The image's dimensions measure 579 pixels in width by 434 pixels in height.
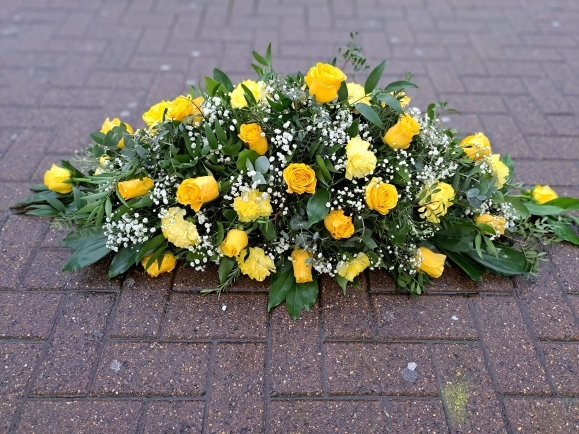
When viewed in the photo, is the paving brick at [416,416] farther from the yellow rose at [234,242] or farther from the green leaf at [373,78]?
the green leaf at [373,78]

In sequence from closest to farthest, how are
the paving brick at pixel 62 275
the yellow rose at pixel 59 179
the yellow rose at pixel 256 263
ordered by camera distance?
1. the yellow rose at pixel 256 263
2. the paving brick at pixel 62 275
3. the yellow rose at pixel 59 179

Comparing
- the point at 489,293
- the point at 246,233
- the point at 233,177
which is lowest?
the point at 489,293

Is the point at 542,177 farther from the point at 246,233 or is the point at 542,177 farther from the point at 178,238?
the point at 178,238

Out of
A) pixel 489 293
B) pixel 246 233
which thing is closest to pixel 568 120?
pixel 489 293

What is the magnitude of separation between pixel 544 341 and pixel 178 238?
1402 mm

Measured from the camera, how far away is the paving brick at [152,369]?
177 centimetres

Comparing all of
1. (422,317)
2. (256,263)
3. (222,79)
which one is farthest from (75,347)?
(422,317)

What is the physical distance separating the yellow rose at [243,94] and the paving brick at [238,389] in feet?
2.89

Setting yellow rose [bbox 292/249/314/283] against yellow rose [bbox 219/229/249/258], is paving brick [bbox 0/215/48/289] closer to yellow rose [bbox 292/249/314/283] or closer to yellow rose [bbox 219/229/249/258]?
yellow rose [bbox 219/229/249/258]

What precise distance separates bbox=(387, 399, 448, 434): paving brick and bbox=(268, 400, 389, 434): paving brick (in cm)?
4

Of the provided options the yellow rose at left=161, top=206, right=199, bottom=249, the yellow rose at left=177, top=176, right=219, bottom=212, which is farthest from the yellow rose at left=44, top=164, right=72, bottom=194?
the yellow rose at left=177, top=176, right=219, bottom=212

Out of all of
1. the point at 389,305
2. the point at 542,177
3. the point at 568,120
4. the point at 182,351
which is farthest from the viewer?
the point at 568,120

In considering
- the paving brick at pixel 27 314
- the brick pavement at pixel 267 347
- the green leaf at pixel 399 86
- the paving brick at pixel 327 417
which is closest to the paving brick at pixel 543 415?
the brick pavement at pixel 267 347

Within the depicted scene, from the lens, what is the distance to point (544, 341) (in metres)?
1.95
